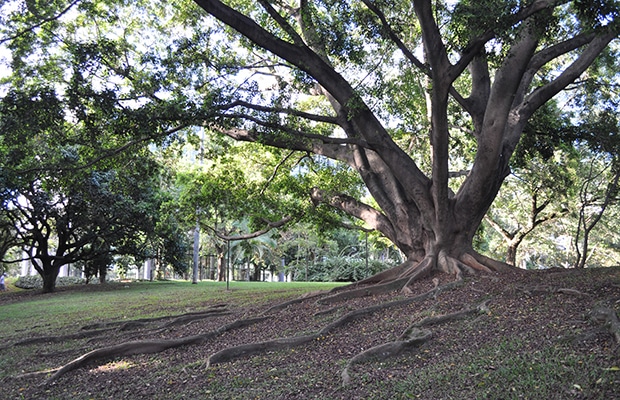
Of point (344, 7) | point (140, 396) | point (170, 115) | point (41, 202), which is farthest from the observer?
point (41, 202)

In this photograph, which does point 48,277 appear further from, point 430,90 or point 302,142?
point 430,90

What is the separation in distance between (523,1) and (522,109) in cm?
347

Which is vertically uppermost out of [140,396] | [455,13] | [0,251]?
[455,13]

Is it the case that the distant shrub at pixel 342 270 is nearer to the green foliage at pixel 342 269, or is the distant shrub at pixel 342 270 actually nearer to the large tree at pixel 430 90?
the green foliage at pixel 342 269

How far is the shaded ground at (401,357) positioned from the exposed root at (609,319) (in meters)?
0.06

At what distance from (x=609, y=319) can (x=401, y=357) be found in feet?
7.56

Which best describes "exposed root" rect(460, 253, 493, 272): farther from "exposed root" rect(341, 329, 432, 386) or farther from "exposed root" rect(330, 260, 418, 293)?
"exposed root" rect(341, 329, 432, 386)

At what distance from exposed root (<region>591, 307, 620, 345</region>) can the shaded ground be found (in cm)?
6

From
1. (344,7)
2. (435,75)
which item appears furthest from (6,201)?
(435,75)

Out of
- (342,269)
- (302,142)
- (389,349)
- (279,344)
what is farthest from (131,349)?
(342,269)

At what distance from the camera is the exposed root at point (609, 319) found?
456 cm

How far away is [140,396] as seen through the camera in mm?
4918

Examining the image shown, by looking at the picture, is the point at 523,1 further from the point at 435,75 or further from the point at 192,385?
the point at 192,385

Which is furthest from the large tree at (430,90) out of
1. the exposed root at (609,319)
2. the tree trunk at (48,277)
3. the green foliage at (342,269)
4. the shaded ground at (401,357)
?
the green foliage at (342,269)
